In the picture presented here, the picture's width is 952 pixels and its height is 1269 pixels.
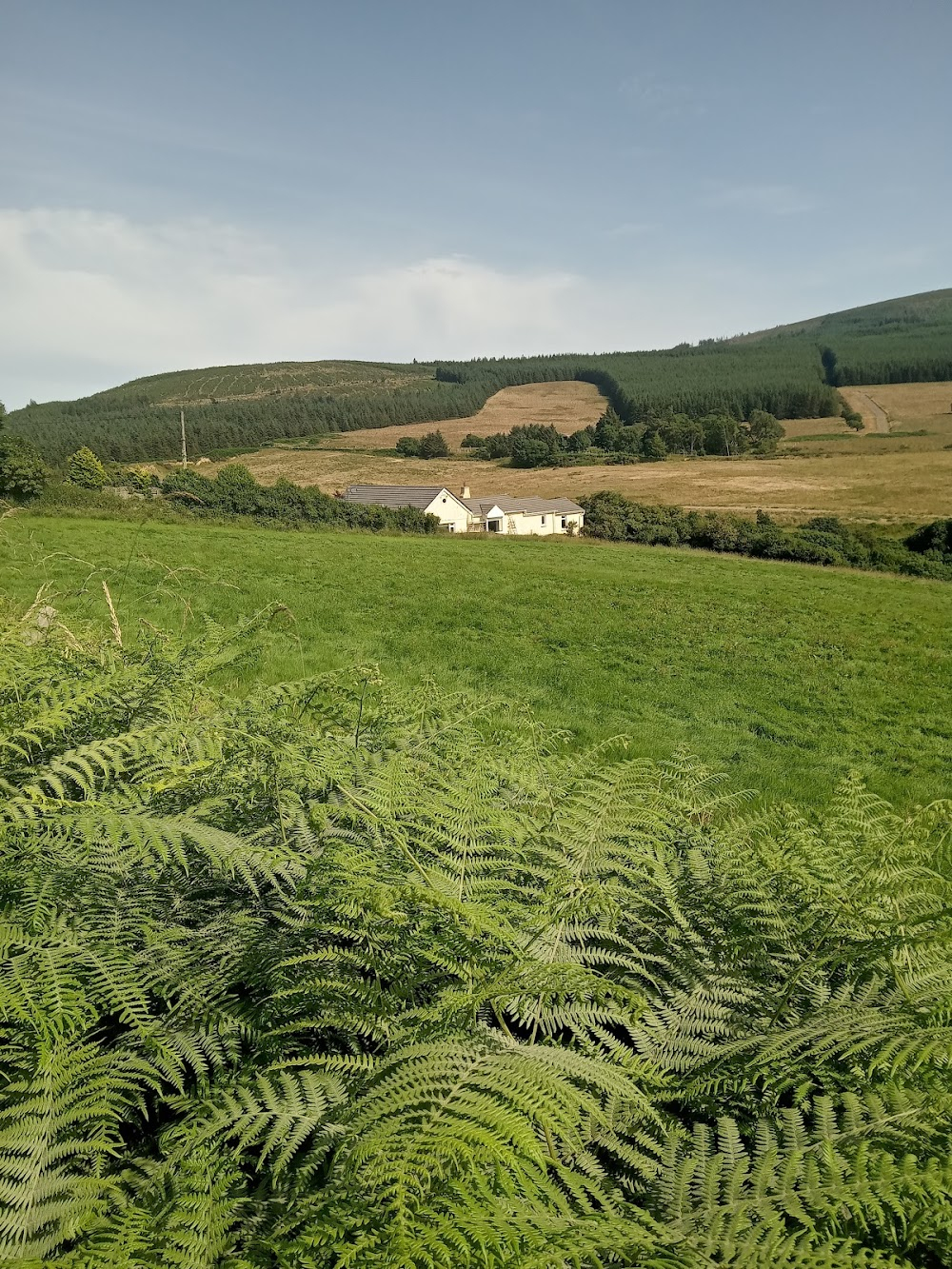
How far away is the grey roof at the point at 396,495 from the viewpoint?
2111 inches

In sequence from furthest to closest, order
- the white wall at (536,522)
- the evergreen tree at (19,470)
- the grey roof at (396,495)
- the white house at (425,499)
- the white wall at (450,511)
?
the white wall at (536,522) < the white wall at (450,511) < the white house at (425,499) < the grey roof at (396,495) < the evergreen tree at (19,470)

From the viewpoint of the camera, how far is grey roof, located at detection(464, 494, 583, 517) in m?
58.0

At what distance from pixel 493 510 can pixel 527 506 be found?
2850 mm

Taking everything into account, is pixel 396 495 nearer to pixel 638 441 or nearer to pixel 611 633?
pixel 611 633

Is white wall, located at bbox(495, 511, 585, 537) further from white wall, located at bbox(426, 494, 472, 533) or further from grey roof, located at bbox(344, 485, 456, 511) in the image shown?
grey roof, located at bbox(344, 485, 456, 511)

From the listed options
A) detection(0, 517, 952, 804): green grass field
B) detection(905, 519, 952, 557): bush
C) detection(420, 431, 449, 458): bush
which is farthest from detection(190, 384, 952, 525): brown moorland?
detection(0, 517, 952, 804): green grass field

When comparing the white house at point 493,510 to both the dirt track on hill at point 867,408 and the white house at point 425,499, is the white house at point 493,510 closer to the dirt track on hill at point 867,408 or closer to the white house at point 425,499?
the white house at point 425,499

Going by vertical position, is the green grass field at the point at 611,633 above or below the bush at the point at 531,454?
below

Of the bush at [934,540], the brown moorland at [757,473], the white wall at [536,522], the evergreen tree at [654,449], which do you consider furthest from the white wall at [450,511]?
the evergreen tree at [654,449]

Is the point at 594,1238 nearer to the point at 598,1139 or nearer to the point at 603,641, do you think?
the point at 598,1139

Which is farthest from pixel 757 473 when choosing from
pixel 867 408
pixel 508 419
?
pixel 508 419

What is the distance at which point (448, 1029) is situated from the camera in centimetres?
120

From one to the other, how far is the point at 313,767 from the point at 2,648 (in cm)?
158

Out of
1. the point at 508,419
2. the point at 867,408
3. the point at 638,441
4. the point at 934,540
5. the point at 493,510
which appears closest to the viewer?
the point at 934,540
